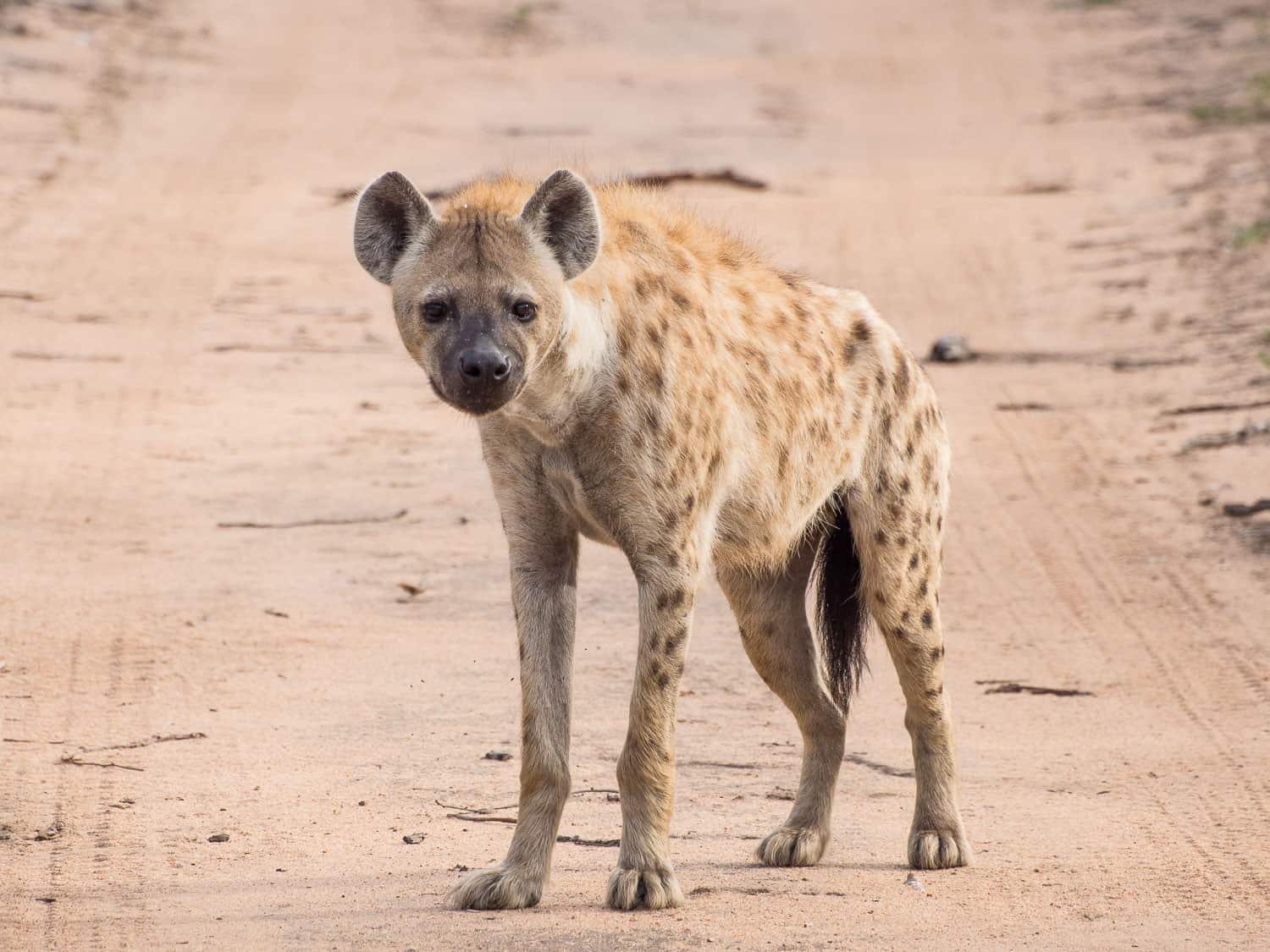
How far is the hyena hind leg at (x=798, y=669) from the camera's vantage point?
420cm

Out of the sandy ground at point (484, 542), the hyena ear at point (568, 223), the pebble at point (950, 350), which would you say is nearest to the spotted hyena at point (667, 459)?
the hyena ear at point (568, 223)

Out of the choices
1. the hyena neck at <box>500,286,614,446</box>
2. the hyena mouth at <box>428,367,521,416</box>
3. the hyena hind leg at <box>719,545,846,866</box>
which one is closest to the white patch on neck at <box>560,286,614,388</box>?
the hyena neck at <box>500,286,614,446</box>

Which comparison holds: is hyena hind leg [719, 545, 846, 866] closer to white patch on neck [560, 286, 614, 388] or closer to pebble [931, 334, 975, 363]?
white patch on neck [560, 286, 614, 388]

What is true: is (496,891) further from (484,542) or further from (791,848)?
(484,542)

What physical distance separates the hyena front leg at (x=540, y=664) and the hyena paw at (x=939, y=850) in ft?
2.78

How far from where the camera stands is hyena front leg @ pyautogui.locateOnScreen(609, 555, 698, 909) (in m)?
3.66

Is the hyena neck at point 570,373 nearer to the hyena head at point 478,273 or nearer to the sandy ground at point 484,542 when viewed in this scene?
the hyena head at point 478,273

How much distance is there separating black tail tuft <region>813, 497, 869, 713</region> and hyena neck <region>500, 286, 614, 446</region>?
0.98 m

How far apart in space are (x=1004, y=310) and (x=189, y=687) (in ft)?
20.2

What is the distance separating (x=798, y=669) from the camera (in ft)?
14.3

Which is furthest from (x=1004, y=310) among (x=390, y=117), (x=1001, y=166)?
(x=390, y=117)

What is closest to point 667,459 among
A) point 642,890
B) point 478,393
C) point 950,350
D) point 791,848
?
point 478,393

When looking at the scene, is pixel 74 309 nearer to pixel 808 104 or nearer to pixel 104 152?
pixel 104 152

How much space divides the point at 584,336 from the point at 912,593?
1.14 metres
